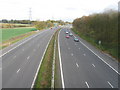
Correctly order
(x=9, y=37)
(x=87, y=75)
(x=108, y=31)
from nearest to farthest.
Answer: (x=87, y=75) → (x=108, y=31) → (x=9, y=37)

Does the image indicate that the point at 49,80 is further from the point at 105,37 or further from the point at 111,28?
the point at 105,37

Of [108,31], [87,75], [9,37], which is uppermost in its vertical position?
[108,31]

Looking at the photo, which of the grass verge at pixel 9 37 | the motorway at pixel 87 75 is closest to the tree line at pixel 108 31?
the motorway at pixel 87 75

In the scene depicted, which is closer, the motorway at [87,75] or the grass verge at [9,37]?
the motorway at [87,75]

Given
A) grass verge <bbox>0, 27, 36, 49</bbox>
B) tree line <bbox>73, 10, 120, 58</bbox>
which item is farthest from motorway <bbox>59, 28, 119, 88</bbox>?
grass verge <bbox>0, 27, 36, 49</bbox>

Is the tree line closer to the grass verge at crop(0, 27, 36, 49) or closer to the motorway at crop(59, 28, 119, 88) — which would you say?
the motorway at crop(59, 28, 119, 88)

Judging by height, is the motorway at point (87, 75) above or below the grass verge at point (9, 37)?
below

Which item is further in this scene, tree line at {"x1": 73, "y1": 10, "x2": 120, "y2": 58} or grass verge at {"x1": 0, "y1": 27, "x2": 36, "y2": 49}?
grass verge at {"x1": 0, "y1": 27, "x2": 36, "y2": 49}

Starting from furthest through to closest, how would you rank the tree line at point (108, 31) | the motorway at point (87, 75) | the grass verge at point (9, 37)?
the grass verge at point (9, 37) < the tree line at point (108, 31) < the motorway at point (87, 75)

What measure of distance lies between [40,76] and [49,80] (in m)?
1.54

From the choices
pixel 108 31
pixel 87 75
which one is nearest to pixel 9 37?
pixel 108 31

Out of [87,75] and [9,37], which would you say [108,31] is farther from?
[9,37]

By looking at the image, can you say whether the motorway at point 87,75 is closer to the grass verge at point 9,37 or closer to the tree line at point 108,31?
the tree line at point 108,31

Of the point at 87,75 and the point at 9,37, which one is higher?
the point at 9,37
